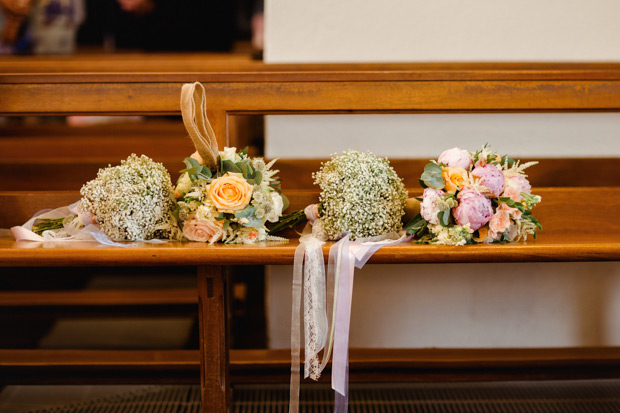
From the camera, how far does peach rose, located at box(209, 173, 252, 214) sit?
4.54 ft

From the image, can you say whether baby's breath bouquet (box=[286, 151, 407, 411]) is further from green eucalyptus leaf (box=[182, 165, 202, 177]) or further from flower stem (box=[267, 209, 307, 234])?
green eucalyptus leaf (box=[182, 165, 202, 177])

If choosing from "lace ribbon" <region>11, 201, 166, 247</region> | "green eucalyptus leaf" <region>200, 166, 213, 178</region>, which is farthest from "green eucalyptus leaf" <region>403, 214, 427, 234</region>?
"lace ribbon" <region>11, 201, 166, 247</region>

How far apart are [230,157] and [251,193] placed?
15 cm

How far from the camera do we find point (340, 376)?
1.34 m

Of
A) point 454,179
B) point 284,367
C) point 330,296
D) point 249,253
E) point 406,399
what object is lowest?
point 406,399

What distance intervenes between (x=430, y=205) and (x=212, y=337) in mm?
762

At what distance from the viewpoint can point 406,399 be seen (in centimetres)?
195

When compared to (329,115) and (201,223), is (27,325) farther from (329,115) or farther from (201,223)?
(329,115)

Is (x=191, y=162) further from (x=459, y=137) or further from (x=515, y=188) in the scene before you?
(x=459, y=137)

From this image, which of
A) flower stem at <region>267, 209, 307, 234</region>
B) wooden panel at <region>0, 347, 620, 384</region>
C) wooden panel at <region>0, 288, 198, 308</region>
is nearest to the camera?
flower stem at <region>267, 209, 307, 234</region>

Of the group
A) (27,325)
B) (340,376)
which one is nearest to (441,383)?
(340,376)

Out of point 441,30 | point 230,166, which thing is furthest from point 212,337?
point 441,30

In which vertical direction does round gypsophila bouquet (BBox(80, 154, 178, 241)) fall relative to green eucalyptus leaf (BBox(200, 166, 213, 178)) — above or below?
below

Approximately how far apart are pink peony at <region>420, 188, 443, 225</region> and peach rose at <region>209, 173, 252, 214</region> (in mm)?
512
